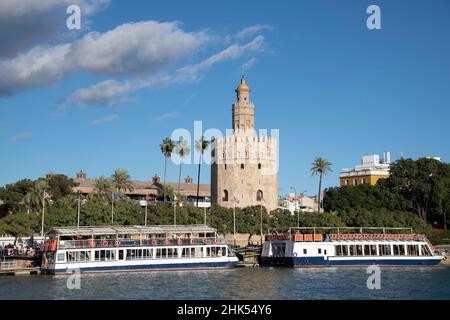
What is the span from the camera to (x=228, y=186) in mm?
96312

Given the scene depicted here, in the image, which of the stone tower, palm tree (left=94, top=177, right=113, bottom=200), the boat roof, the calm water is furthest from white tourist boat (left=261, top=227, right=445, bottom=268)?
palm tree (left=94, top=177, right=113, bottom=200)

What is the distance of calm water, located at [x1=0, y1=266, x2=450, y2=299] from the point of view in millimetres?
41625

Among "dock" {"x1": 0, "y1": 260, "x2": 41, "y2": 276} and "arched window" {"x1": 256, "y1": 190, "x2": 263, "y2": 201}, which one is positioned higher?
"arched window" {"x1": 256, "y1": 190, "x2": 263, "y2": 201}

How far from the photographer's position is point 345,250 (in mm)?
67250

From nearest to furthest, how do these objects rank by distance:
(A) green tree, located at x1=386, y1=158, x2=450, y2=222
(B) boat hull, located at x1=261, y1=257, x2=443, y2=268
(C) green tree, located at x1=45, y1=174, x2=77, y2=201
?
(B) boat hull, located at x1=261, y1=257, x2=443, y2=268
(A) green tree, located at x1=386, y1=158, x2=450, y2=222
(C) green tree, located at x1=45, y1=174, x2=77, y2=201

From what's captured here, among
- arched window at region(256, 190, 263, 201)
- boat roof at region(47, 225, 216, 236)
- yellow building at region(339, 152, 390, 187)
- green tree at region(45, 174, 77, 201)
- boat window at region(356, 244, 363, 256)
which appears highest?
yellow building at region(339, 152, 390, 187)

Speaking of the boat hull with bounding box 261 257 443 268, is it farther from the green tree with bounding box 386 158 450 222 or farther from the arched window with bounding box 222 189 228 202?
the green tree with bounding box 386 158 450 222

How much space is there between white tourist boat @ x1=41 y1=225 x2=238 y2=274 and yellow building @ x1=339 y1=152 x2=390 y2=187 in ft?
212

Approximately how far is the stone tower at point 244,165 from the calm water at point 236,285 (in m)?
35.3

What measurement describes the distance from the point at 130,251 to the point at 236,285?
1726 centimetres

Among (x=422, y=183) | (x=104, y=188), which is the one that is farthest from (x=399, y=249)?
(x=104, y=188)

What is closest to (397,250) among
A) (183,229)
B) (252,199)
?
(183,229)

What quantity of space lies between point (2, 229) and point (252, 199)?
38010 millimetres

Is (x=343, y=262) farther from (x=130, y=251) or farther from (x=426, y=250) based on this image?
(x=130, y=251)
